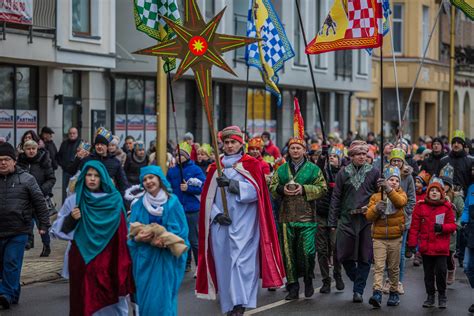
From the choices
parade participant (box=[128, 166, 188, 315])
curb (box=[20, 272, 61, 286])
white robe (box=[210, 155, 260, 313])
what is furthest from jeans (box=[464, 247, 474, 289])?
curb (box=[20, 272, 61, 286])

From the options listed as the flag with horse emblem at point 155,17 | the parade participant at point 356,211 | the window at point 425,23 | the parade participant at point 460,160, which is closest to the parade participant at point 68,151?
the flag with horse emblem at point 155,17

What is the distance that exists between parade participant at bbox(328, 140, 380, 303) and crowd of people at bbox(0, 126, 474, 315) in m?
0.01

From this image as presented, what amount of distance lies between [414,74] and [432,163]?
25933 millimetres

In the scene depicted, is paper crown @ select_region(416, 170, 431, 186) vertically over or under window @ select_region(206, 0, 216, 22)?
under

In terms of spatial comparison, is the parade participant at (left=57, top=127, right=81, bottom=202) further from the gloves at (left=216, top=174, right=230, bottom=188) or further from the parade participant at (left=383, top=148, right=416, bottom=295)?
the gloves at (left=216, top=174, right=230, bottom=188)

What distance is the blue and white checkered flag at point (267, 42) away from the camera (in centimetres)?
1836

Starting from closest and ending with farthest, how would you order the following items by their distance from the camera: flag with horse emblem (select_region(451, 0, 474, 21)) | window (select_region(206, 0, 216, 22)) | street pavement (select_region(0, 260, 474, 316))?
street pavement (select_region(0, 260, 474, 316)) < flag with horse emblem (select_region(451, 0, 474, 21)) < window (select_region(206, 0, 216, 22))

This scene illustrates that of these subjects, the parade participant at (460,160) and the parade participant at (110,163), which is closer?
the parade participant at (110,163)

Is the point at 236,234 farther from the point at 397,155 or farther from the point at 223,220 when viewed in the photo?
the point at 397,155

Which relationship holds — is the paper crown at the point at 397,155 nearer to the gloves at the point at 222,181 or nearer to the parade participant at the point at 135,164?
the gloves at the point at 222,181

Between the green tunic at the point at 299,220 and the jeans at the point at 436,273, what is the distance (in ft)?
4.31

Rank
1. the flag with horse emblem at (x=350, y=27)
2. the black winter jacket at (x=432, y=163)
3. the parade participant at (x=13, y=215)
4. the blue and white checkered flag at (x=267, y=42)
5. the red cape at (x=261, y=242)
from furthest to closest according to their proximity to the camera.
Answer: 1. the black winter jacket at (x=432, y=163)
2. the blue and white checkered flag at (x=267, y=42)
3. the flag with horse emblem at (x=350, y=27)
4. the parade participant at (x=13, y=215)
5. the red cape at (x=261, y=242)

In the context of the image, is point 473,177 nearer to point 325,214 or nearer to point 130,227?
point 325,214

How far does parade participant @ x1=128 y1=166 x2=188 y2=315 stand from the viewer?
9.33 m
